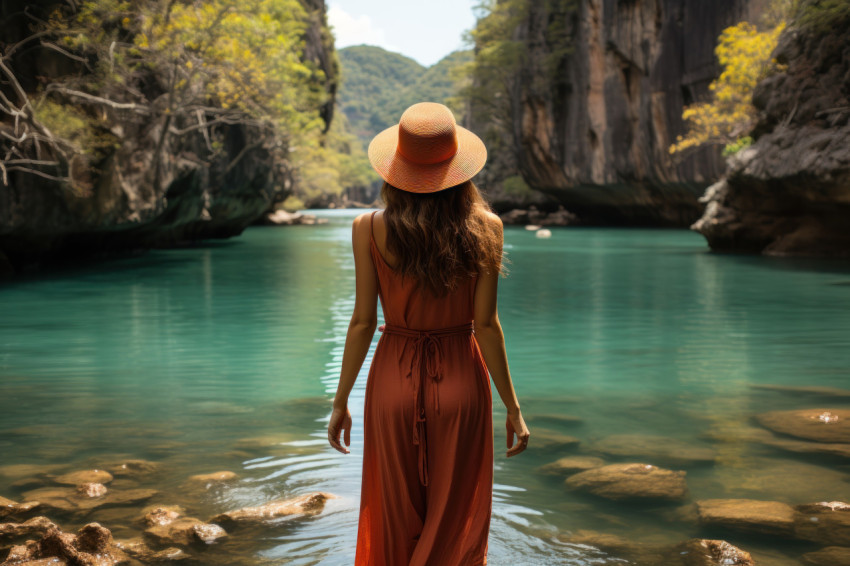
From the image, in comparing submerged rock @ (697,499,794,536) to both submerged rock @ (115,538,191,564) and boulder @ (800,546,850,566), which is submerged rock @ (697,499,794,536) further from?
submerged rock @ (115,538,191,564)

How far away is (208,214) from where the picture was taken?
34.1m

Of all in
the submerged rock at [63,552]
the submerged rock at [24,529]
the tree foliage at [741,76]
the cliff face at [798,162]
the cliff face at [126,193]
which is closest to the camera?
the submerged rock at [63,552]

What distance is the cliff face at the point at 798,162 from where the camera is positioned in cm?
1952

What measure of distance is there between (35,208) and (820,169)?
17.4 metres

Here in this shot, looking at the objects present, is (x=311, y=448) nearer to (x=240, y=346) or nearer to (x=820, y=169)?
(x=240, y=346)

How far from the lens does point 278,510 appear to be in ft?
15.3

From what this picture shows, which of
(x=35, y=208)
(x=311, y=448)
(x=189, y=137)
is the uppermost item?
(x=189, y=137)

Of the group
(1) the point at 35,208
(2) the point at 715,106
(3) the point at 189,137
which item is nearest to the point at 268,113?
(3) the point at 189,137

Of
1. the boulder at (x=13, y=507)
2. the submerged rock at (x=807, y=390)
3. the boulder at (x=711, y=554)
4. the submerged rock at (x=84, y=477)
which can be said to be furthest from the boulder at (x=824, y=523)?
the boulder at (x=13, y=507)

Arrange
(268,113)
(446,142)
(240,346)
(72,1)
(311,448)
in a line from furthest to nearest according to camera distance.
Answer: (268,113)
(72,1)
(240,346)
(311,448)
(446,142)

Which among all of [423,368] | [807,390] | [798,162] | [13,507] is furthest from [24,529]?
[798,162]

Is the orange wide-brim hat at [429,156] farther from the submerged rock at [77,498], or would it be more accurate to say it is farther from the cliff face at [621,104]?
the cliff face at [621,104]

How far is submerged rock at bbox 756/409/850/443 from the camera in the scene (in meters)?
6.15

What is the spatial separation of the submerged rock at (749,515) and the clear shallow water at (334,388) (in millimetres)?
124
